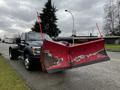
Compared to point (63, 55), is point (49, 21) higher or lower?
higher

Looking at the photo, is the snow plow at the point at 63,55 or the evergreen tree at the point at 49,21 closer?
the snow plow at the point at 63,55

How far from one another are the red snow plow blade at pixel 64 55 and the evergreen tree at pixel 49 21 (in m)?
42.8

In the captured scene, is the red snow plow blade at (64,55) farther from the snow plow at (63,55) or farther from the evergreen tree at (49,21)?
the evergreen tree at (49,21)

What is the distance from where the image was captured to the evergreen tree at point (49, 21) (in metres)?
49.9

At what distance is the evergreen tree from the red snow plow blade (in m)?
42.8

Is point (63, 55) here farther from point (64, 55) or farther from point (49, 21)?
point (49, 21)

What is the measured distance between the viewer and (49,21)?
5141 centimetres

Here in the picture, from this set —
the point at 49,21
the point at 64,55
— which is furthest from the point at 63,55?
the point at 49,21

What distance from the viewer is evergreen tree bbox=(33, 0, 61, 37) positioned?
49.9 metres

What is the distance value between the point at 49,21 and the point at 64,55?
4567 centimetres

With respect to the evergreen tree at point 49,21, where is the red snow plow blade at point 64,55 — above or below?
below

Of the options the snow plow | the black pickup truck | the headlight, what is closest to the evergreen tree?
the black pickup truck

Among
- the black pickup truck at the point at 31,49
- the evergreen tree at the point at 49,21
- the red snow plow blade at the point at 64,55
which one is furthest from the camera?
the evergreen tree at the point at 49,21

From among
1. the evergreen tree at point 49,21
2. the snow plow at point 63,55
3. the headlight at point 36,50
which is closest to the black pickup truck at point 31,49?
the headlight at point 36,50
